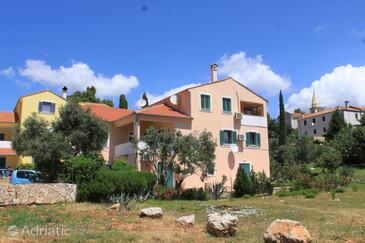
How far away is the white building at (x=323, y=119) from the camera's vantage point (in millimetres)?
91250

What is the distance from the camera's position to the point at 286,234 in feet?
33.1

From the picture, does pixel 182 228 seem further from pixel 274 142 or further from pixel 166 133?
pixel 274 142

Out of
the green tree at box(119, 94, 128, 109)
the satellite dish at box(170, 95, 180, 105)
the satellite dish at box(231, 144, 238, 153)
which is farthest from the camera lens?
the green tree at box(119, 94, 128, 109)

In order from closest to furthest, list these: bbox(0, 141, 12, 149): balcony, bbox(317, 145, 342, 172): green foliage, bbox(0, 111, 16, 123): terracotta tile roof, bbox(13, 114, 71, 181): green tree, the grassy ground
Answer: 1. the grassy ground
2. bbox(13, 114, 71, 181): green tree
3. bbox(317, 145, 342, 172): green foliage
4. bbox(0, 141, 12, 149): balcony
5. bbox(0, 111, 16, 123): terracotta tile roof

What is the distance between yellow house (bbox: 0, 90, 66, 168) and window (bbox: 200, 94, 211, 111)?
45.6 ft

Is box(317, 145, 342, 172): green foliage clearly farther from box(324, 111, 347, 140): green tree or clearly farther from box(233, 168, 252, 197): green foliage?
box(324, 111, 347, 140): green tree

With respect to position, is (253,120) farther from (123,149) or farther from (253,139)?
(123,149)

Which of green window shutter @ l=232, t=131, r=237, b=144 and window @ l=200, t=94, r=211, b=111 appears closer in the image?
window @ l=200, t=94, r=211, b=111

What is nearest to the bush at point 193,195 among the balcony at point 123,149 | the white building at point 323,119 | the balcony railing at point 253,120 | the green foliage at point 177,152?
the green foliage at point 177,152

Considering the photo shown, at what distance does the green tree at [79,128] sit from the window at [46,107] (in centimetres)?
1498

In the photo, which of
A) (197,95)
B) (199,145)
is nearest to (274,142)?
(197,95)

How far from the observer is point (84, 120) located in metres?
25.8

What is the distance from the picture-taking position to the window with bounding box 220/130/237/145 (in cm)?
3428

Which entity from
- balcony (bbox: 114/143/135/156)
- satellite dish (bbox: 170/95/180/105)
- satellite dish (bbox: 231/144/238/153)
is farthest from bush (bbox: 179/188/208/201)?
satellite dish (bbox: 170/95/180/105)
